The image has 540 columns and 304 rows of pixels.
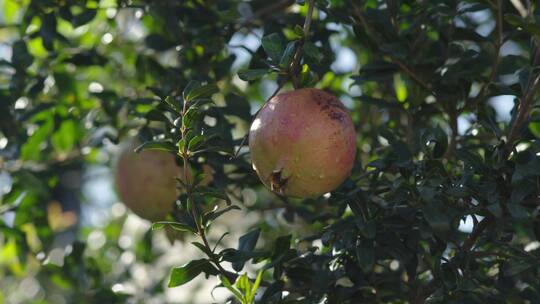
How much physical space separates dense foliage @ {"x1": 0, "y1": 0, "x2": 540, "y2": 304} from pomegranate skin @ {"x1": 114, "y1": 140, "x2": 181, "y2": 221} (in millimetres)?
74

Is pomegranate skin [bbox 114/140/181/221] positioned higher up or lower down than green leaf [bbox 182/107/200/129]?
lower down

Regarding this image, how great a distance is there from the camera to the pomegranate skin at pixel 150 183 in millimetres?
2270

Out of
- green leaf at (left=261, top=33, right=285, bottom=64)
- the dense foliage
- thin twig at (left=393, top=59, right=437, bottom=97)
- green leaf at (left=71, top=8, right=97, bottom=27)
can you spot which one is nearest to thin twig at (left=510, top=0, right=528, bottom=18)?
the dense foliage

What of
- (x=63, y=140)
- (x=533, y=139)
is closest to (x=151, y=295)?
(x=63, y=140)

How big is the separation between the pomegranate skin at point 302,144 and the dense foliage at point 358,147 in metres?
0.08

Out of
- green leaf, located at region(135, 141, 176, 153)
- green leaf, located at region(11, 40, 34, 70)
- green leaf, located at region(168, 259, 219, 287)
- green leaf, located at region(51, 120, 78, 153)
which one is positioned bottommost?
green leaf, located at region(51, 120, 78, 153)

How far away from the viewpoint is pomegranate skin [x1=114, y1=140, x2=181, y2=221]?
7.45 ft

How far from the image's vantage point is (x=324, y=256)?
1815 mm

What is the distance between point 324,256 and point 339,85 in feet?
3.46

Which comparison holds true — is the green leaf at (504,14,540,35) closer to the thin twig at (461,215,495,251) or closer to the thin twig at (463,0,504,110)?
the thin twig at (463,0,504,110)

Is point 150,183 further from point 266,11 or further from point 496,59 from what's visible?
point 496,59

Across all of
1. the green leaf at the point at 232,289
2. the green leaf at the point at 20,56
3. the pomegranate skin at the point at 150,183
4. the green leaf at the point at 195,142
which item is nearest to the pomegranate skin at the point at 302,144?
the green leaf at the point at 195,142

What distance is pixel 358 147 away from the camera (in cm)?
237

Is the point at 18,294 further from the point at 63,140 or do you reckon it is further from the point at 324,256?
the point at 324,256
